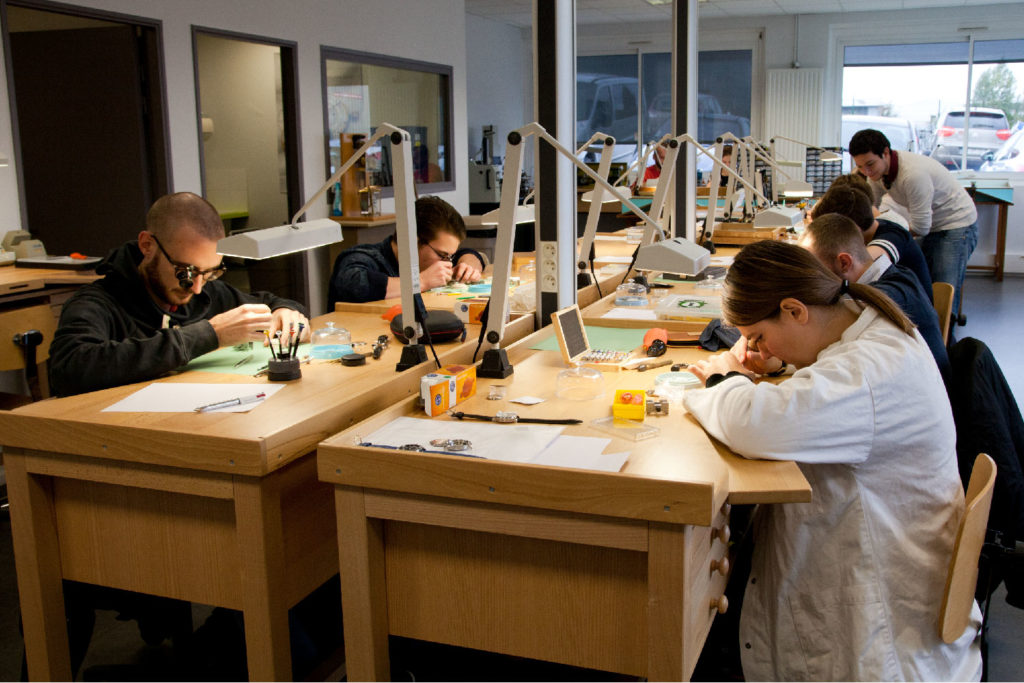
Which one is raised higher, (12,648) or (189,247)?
(189,247)

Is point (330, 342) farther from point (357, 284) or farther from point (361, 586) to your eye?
point (361, 586)

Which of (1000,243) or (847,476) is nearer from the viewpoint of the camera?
(847,476)

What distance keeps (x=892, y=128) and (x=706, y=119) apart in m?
2.23

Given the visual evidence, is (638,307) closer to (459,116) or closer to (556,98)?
(556,98)

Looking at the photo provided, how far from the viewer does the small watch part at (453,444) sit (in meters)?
1.72

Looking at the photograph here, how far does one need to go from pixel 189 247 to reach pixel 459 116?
6571 mm

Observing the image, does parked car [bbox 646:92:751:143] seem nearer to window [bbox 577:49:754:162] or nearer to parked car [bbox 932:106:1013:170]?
window [bbox 577:49:754:162]

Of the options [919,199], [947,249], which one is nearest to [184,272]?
[919,199]

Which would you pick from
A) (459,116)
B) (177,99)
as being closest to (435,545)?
(177,99)

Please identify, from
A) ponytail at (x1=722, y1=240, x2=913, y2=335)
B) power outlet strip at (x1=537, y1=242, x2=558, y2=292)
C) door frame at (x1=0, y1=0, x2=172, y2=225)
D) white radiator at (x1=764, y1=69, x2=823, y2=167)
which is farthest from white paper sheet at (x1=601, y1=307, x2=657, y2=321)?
white radiator at (x1=764, y1=69, x2=823, y2=167)

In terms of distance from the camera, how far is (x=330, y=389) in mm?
2156

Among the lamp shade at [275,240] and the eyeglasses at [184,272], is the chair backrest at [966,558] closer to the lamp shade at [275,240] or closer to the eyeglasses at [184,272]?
the lamp shade at [275,240]

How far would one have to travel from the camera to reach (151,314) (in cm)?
246

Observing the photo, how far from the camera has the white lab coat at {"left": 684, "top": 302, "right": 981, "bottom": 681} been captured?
1.65 metres
